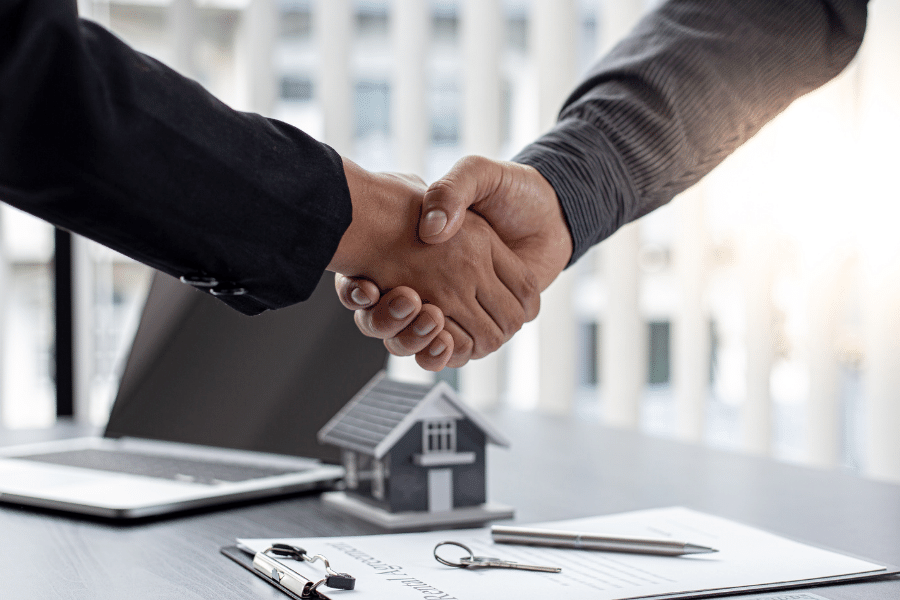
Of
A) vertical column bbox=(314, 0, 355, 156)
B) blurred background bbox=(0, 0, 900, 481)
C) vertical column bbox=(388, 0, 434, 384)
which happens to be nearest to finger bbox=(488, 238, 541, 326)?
blurred background bbox=(0, 0, 900, 481)

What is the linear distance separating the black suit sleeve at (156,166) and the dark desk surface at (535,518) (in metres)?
0.22

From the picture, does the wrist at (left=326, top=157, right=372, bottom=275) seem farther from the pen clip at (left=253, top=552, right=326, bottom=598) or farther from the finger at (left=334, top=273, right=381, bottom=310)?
the pen clip at (left=253, top=552, right=326, bottom=598)

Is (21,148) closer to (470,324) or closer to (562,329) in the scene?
(470,324)

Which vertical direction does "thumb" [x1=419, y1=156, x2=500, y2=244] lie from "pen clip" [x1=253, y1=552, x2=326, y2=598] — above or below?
above

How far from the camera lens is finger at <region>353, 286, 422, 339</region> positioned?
0.95 metres

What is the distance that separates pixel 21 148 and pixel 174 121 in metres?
0.12

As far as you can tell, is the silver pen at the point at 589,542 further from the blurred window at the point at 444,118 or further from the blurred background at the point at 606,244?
the blurred window at the point at 444,118

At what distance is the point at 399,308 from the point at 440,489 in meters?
0.23

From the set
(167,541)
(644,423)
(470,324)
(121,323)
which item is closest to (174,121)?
(167,541)

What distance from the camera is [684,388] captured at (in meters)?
2.03

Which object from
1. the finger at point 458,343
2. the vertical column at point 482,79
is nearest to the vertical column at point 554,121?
the vertical column at point 482,79

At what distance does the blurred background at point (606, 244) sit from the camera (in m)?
1.77

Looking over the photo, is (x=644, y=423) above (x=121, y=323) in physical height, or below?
below

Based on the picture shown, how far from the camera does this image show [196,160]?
2.31 ft
